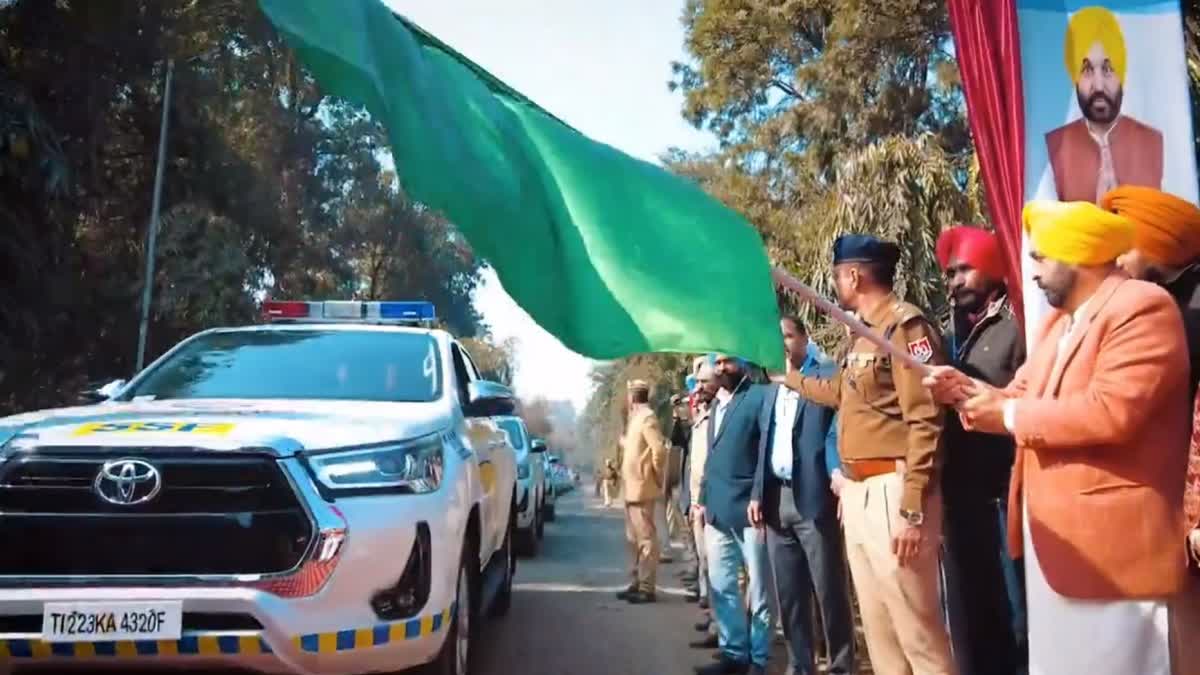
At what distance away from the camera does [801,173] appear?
21.0m

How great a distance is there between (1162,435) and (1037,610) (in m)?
0.64

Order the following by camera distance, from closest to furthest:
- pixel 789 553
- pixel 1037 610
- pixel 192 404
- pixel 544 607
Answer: pixel 1037 610 < pixel 192 404 < pixel 789 553 < pixel 544 607

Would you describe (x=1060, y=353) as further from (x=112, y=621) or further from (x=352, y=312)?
(x=352, y=312)

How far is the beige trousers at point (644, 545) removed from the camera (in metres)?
9.71

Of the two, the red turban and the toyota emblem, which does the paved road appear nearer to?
the toyota emblem

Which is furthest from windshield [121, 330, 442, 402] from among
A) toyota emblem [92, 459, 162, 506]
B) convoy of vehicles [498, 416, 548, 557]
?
convoy of vehicles [498, 416, 548, 557]

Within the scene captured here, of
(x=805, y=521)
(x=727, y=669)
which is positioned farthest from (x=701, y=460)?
(x=805, y=521)

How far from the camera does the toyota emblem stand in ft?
14.0

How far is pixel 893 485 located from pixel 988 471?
0.80 m

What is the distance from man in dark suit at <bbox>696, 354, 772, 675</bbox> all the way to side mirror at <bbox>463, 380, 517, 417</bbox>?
1.45 m

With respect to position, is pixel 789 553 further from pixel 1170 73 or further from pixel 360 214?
pixel 360 214

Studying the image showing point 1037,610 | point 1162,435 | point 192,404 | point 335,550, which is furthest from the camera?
point 192,404

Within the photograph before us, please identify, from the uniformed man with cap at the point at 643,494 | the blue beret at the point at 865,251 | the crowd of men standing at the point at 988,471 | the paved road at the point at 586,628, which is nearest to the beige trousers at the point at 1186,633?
the crowd of men standing at the point at 988,471

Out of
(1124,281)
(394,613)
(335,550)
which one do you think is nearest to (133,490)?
(335,550)
